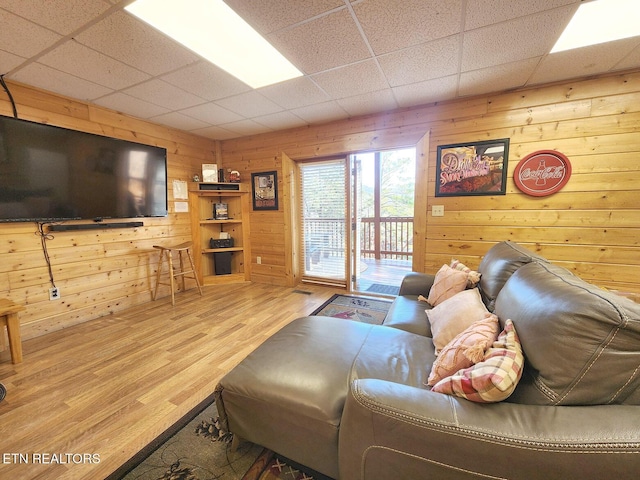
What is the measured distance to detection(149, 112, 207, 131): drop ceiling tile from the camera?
3186mm

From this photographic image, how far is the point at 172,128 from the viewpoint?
142 inches

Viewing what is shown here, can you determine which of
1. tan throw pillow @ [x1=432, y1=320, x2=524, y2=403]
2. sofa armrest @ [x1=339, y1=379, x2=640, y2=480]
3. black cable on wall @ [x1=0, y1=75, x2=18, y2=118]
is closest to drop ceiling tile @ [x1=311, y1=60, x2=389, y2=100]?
tan throw pillow @ [x1=432, y1=320, x2=524, y2=403]

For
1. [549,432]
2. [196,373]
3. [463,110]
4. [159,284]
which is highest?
[463,110]

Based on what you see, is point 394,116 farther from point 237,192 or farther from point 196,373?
point 196,373

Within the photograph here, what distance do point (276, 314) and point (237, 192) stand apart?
2.13 meters

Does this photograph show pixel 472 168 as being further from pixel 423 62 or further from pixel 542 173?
pixel 423 62

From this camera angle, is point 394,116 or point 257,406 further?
point 394,116

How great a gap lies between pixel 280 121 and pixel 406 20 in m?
2.14

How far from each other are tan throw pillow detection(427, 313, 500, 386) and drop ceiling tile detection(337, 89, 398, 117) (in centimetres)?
244

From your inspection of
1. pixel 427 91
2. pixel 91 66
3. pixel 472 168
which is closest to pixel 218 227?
pixel 91 66

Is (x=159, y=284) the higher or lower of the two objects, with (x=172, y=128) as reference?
lower

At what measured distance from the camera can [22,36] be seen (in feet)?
5.54

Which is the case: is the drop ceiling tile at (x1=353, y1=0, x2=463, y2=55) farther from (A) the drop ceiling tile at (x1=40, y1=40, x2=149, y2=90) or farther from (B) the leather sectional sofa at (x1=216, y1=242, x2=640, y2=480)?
(A) the drop ceiling tile at (x1=40, y1=40, x2=149, y2=90)

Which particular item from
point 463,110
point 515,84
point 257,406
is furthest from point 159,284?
point 515,84
